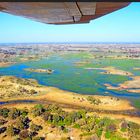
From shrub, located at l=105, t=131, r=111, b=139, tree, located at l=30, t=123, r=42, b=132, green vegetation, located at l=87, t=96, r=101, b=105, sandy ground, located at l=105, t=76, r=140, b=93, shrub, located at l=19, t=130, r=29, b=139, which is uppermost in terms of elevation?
sandy ground, located at l=105, t=76, r=140, b=93

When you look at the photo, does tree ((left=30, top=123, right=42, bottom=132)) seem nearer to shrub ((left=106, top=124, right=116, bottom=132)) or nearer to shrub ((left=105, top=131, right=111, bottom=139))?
shrub ((left=105, top=131, right=111, bottom=139))

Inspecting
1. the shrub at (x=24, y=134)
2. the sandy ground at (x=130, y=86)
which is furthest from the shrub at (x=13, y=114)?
the sandy ground at (x=130, y=86)

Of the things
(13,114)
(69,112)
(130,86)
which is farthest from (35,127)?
(130,86)

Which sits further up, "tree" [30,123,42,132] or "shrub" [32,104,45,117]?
"shrub" [32,104,45,117]

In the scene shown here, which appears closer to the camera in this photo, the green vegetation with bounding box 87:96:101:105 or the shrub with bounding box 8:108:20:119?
the shrub with bounding box 8:108:20:119

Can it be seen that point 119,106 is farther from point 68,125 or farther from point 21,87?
point 21,87

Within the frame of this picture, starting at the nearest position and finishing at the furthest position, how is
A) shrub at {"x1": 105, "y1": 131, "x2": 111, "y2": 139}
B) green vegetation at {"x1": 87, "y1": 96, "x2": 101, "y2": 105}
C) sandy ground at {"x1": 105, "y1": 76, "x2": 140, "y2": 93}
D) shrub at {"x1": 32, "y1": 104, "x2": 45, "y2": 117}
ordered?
shrub at {"x1": 105, "y1": 131, "x2": 111, "y2": 139} → shrub at {"x1": 32, "y1": 104, "x2": 45, "y2": 117} → green vegetation at {"x1": 87, "y1": 96, "x2": 101, "y2": 105} → sandy ground at {"x1": 105, "y1": 76, "x2": 140, "y2": 93}

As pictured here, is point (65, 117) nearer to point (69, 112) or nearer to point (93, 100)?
point (69, 112)

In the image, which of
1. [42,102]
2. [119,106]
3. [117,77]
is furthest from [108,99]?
[117,77]

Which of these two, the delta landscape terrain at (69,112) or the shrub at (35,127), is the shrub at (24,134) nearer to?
the delta landscape terrain at (69,112)

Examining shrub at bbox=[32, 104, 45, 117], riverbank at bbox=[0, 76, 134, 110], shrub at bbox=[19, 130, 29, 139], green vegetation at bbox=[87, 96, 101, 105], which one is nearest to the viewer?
shrub at bbox=[19, 130, 29, 139]

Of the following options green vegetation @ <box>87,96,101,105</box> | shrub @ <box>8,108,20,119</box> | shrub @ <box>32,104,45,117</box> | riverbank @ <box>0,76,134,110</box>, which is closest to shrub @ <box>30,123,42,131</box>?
shrub @ <box>32,104,45,117</box>
